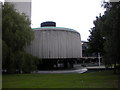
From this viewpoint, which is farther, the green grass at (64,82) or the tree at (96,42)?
the tree at (96,42)

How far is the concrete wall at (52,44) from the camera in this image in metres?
32.4

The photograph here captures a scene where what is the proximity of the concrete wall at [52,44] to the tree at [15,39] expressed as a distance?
30.9 ft

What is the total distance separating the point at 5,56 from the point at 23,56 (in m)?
2.22

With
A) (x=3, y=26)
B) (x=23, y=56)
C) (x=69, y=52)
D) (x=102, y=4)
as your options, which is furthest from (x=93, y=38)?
(x=102, y=4)

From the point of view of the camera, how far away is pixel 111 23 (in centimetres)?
1067

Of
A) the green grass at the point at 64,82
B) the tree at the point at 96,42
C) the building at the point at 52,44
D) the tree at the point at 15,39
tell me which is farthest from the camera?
the building at the point at 52,44

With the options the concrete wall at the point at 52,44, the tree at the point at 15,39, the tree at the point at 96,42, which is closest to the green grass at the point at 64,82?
the tree at the point at 15,39

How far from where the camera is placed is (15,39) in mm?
20906

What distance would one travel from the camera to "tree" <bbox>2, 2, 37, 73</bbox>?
20.3 metres

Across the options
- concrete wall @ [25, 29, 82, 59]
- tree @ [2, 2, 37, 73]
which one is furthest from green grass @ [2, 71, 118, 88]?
concrete wall @ [25, 29, 82, 59]

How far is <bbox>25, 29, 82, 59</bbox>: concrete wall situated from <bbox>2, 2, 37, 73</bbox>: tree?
9.43m

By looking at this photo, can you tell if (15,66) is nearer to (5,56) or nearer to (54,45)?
(5,56)

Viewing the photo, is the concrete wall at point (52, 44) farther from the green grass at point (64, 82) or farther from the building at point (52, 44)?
the green grass at point (64, 82)

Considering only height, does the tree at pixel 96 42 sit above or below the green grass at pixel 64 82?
above
